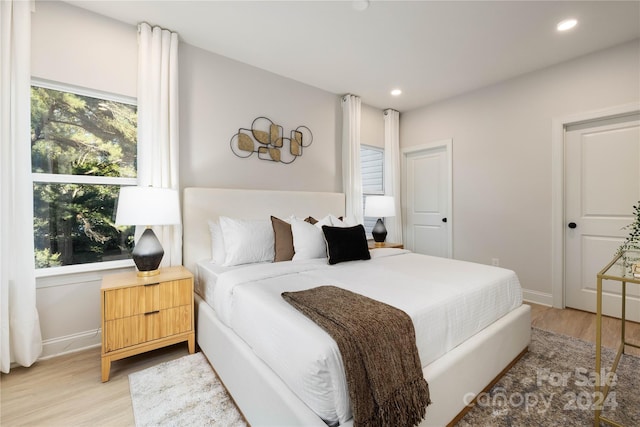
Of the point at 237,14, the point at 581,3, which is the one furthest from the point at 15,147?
the point at 581,3

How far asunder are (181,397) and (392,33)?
10.7ft

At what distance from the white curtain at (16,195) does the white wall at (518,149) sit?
4484 millimetres

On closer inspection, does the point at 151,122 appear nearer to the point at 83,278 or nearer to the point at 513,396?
the point at 83,278

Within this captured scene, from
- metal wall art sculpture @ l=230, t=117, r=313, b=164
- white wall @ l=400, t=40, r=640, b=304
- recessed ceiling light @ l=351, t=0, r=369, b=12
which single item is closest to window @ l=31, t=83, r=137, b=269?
metal wall art sculpture @ l=230, t=117, r=313, b=164

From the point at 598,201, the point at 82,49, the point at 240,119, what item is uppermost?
the point at 82,49

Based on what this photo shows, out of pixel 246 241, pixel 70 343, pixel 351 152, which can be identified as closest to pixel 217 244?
pixel 246 241

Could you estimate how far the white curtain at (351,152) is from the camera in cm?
387

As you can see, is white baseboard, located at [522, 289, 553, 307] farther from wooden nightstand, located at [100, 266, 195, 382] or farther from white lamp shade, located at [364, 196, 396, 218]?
wooden nightstand, located at [100, 266, 195, 382]

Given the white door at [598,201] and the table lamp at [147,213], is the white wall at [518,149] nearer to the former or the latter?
the white door at [598,201]

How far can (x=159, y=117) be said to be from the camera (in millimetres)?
2434

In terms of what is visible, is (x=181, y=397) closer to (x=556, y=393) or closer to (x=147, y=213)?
(x=147, y=213)

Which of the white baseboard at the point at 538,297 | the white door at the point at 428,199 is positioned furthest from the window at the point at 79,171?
the white baseboard at the point at 538,297

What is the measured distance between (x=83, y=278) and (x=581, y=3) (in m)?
4.53

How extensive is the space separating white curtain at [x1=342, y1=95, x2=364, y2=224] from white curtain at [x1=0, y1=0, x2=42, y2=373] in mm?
3089
